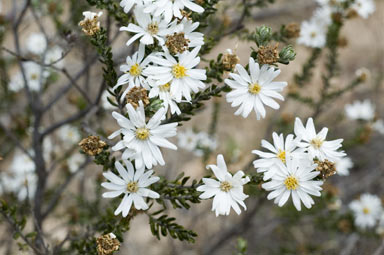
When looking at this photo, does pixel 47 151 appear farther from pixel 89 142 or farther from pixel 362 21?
pixel 362 21

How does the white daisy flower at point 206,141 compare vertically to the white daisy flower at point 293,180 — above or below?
above

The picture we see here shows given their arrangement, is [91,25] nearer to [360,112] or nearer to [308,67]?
[308,67]

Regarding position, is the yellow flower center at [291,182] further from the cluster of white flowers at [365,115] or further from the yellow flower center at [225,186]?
the cluster of white flowers at [365,115]

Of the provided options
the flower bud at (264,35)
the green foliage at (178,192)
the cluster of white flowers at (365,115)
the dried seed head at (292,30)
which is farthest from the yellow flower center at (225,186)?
the cluster of white flowers at (365,115)

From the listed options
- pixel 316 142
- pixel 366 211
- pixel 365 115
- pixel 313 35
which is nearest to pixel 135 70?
pixel 316 142

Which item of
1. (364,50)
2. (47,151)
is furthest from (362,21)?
(47,151)

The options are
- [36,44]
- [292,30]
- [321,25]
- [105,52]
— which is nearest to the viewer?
[105,52]
